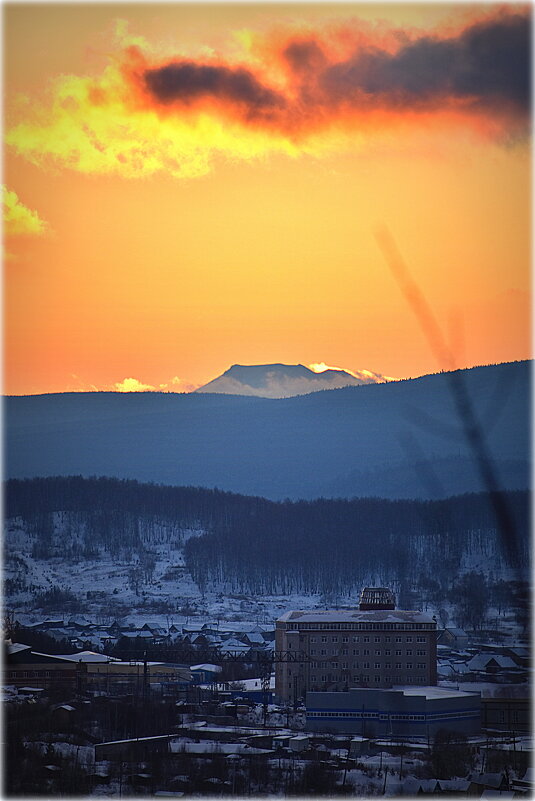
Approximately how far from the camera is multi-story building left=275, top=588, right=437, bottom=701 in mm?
34031

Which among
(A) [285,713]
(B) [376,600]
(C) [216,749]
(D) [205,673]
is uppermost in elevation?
(B) [376,600]

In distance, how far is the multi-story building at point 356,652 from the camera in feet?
112

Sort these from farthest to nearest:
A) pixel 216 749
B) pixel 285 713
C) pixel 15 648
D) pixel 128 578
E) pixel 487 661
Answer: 1. pixel 128 578
2. pixel 487 661
3. pixel 15 648
4. pixel 285 713
5. pixel 216 749

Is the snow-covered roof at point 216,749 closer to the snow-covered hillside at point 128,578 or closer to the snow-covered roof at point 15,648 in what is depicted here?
the snow-covered roof at point 15,648

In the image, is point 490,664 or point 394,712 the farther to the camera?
point 490,664

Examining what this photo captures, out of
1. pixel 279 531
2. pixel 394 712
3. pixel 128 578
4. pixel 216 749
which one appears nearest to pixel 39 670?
pixel 394 712

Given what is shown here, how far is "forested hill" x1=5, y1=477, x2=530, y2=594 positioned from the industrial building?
30.8 metres

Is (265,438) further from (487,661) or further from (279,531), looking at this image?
(487,661)

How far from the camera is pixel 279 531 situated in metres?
81.1

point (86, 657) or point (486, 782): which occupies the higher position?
point (486, 782)

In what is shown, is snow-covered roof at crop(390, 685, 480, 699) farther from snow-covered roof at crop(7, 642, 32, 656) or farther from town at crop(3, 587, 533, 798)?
snow-covered roof at crop(7, 642, 32, 656)

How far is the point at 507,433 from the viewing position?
11550cm

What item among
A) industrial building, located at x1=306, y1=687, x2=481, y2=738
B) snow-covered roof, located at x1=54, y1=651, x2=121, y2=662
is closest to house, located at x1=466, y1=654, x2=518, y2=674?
industrial building, located at x1=306, y1=687, x2=481, y2=738

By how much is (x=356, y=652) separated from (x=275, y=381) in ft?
490
